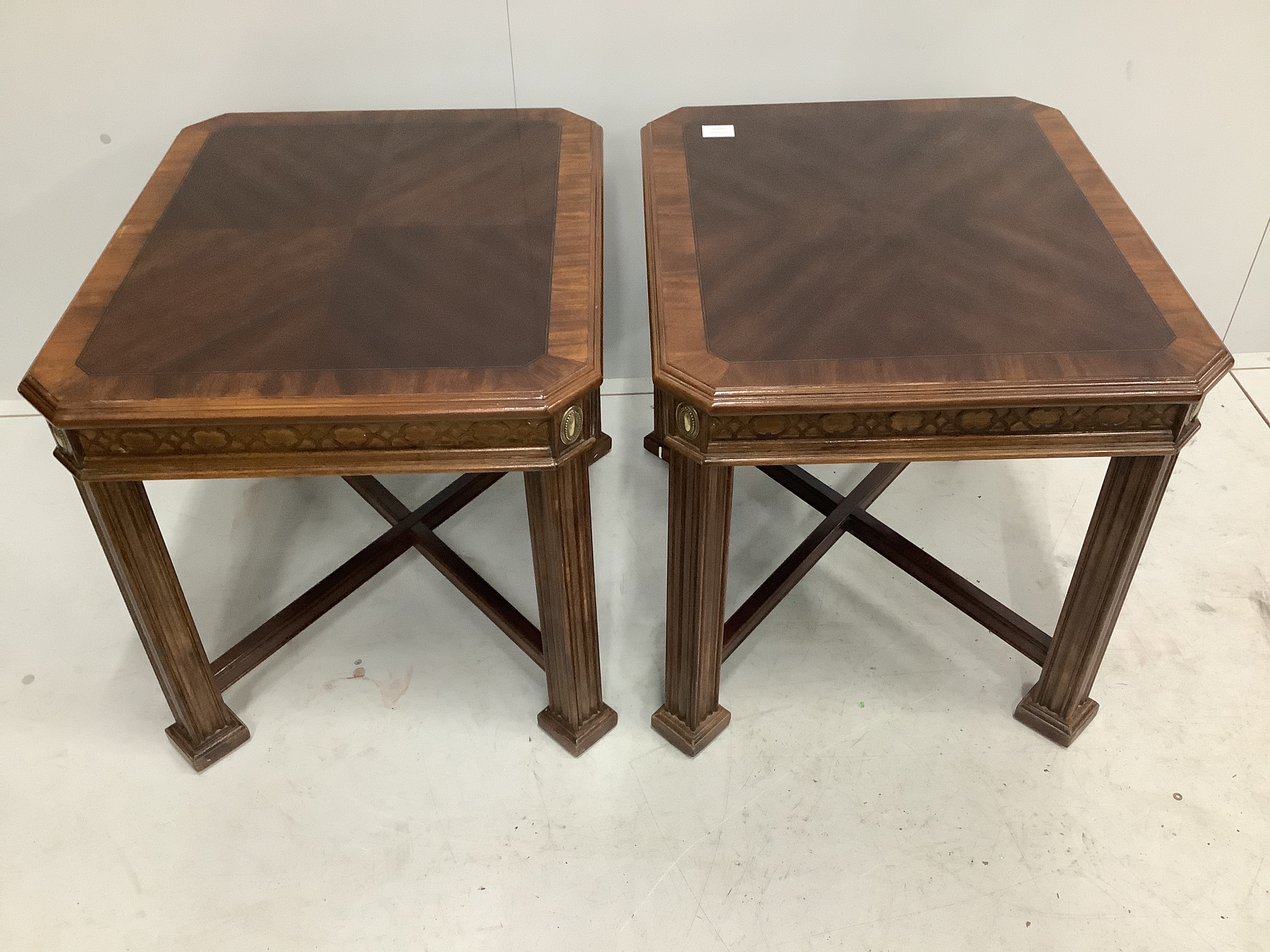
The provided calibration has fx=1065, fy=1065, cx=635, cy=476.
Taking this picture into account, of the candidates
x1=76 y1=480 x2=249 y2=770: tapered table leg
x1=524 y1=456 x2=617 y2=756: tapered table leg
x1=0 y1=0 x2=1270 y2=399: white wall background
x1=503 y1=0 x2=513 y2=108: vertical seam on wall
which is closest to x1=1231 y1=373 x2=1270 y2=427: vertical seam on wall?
x1=0 y1=0 x2=1270 y2=399: white wall background

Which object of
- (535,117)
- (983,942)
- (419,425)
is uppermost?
(535,117)

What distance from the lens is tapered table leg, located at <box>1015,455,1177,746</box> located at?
1.54 meters

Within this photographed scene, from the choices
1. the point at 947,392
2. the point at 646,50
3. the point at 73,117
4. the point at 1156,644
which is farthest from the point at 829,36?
the point at 73,117

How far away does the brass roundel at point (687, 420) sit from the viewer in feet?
4.58

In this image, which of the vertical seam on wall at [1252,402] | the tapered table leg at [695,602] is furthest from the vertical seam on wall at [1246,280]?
the tapered table leg at [695,602]

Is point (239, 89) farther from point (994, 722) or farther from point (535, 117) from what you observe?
point (994, 722)

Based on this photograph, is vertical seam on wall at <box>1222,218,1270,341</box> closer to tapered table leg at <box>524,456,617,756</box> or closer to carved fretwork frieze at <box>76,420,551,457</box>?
tapered table leg at <box>524,456,617,756</box>

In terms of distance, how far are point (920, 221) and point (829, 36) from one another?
2.03 feet

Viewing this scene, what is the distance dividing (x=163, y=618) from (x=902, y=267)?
4.09ft

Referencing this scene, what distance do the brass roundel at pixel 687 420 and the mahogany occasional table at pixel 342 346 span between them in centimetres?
12

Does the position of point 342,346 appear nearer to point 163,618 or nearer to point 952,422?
point 163,618

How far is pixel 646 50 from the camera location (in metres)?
2.06

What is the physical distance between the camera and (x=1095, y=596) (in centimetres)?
168

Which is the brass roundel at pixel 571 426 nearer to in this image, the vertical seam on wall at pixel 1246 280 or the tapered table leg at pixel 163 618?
the tapered table leg at pixel 163 618
